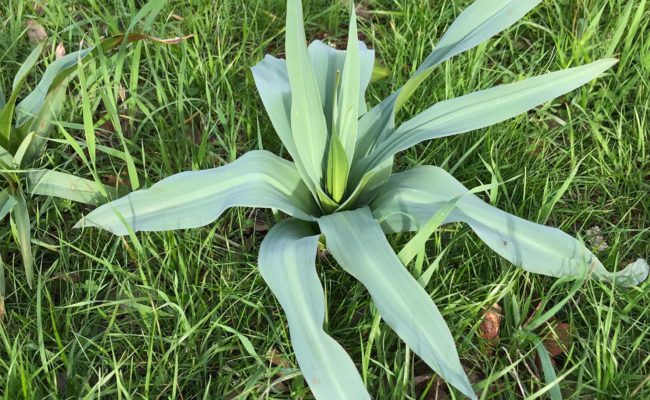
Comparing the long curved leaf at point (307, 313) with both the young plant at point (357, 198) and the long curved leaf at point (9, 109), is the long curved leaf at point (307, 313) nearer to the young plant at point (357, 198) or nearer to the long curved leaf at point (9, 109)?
the young plant at point (357, 198)

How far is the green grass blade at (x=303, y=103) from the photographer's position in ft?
3.84

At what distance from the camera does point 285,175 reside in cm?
132

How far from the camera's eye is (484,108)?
1.29m

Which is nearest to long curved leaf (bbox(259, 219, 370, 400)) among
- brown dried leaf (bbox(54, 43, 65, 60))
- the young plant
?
the young plant

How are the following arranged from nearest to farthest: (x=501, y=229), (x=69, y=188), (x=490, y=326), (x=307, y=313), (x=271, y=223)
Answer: (x=307, y=313) < (x=501, y=229) < (x=490, y=326) < (x=69, y=188) < (x=271, y=223)

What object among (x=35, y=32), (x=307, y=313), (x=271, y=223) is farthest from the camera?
(x=35, y=32)

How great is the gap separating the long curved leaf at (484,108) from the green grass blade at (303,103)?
4.4 inches

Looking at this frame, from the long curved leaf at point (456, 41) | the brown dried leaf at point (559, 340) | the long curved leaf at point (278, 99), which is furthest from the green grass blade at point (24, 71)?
the brown dried leaf at point (559, 340)

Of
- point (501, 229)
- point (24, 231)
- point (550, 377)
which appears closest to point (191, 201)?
point (24, 231)

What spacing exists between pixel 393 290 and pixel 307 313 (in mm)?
146

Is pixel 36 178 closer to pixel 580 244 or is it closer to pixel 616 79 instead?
pixel 580 244

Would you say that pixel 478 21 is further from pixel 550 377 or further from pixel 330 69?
pixel 550 377

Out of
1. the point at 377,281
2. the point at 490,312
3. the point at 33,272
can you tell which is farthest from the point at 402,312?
the point at 33,272

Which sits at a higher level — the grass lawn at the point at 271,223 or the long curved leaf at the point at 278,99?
the long curved leaf at the point at 278,99
